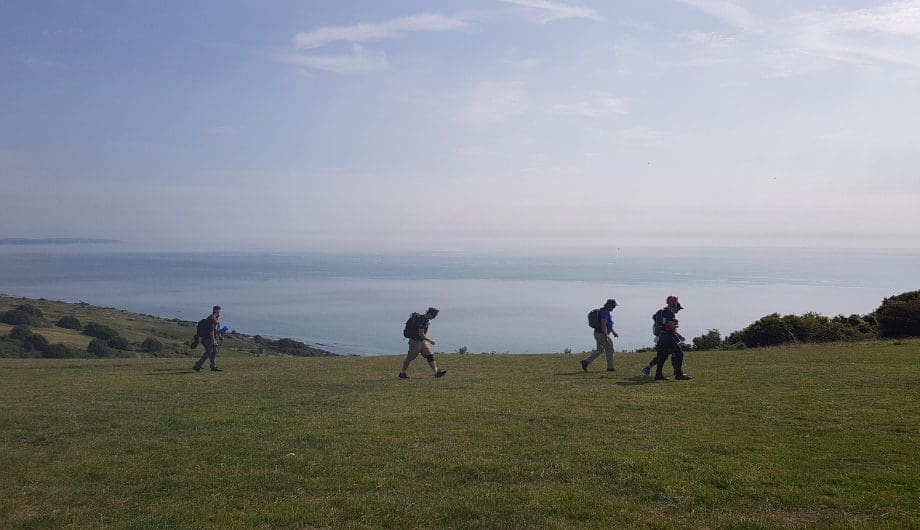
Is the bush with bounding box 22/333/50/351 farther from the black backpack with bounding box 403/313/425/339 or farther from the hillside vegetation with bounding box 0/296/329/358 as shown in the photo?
the black backpack with bounding box 403/313/425/339

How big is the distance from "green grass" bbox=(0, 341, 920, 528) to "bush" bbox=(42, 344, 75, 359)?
2334 centimetres

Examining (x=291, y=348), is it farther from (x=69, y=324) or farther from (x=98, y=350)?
(x=98, y=350)

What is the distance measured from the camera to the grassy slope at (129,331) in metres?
47.0

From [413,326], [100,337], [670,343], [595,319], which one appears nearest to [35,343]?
[100,337]

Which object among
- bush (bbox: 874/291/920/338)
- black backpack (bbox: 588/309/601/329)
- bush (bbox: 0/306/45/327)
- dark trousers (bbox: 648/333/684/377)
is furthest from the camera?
bush (bbox: 0/306/45/327)

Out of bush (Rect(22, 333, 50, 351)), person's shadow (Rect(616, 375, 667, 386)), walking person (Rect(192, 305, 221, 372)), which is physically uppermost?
walking person (Rect(192, 305, 221, 372))

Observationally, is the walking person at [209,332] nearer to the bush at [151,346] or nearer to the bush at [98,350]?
the bush at [98,350]

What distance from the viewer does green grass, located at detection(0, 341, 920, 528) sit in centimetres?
779

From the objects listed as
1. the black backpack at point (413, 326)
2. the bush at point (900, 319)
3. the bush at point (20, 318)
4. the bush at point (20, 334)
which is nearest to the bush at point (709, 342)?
the bush at point (900, 319)

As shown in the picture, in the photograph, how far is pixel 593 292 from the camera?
169250 millimetres

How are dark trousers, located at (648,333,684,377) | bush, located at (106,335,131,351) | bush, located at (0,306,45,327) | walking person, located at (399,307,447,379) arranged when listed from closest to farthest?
dark trousers, located at (648,333,684,377)
walking person, located at (399,307,447,379)
bush, located at (106,335,131,351)
bush, located at (0,306,45,327)

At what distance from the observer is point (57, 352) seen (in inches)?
1532

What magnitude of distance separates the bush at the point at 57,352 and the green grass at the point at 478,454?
2334 cm

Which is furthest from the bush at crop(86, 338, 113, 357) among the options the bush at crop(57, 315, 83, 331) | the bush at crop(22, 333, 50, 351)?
the bush at crop(57, 315, 83, 331)
